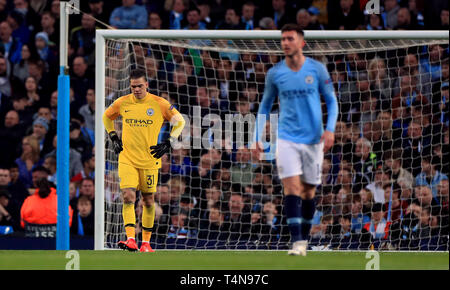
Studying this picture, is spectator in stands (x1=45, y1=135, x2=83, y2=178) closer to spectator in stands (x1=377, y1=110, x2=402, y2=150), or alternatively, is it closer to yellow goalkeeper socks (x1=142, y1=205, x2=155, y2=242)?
yellow goalkeeper socks (x1=142, y1=205, x2=155, y2=242)


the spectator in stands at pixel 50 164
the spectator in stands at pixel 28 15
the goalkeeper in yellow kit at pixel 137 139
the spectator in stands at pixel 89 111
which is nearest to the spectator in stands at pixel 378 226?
the goalkeeper in yellow kit at pixel 137 139

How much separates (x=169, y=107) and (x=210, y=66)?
3.88 meters

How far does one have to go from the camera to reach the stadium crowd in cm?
1221

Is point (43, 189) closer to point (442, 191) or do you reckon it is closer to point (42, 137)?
point (42, 137)

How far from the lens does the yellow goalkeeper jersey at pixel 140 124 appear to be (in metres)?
9.77

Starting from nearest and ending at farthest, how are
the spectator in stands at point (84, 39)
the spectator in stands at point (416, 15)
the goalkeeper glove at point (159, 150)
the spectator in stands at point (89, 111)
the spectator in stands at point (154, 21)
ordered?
the goalkeeper glove at point (159, 150) → the spectator in stands at point (89, 111) → the spectator in stands at point (416, 15) → the spectator in stands at point (154, 21) → the spectator in stands at point (84, 39)

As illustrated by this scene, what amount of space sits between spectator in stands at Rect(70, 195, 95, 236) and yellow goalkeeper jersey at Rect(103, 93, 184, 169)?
2.95 meters

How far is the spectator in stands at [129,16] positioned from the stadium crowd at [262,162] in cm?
98

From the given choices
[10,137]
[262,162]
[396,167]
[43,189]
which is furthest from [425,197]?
[10,137]

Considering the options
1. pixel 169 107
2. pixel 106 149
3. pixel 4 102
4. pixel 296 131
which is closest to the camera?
pixel 296 131

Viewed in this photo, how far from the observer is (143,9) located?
15555mm

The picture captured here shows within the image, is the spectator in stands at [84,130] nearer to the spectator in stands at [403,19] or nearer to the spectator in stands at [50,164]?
the spectator in stands at [50,164]
